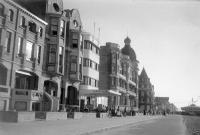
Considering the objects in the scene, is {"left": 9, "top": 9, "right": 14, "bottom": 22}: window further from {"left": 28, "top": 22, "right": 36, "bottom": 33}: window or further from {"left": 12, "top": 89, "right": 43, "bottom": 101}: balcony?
{"left": 12, "top": 89, "right": 43, "bottom": 101}: balcony

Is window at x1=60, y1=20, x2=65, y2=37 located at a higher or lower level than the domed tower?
lower

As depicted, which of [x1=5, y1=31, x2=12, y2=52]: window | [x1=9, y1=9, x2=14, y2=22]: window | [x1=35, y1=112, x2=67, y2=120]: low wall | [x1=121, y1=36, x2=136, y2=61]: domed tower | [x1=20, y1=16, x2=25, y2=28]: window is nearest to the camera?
[x1=35, y1=112, x2=67, y2=120]: low wall

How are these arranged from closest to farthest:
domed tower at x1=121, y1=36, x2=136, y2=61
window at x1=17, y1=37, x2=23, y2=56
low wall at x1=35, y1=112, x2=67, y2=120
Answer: low wall at x1=35, y1=112, x2=67, y2=120
window at x1=17, y1=37, x2=23, y2=56
domed tower at x1=121, y1=36, x2=136, y2=61

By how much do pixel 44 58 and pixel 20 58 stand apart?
5809 mm

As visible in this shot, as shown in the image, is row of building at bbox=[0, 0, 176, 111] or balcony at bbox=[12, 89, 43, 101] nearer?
row of building at bbox=[0, 0, 176, 111]

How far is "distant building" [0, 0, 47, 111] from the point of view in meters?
30.2

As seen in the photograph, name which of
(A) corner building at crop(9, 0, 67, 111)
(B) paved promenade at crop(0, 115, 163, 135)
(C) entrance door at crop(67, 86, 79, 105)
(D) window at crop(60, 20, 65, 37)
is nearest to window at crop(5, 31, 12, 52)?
(A) corner building at crop(9, 0, 67, 111)

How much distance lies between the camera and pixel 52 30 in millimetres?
39750

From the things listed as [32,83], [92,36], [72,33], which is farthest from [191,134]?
[92,36]

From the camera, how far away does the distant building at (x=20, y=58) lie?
30248 millimetres

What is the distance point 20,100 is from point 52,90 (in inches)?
337

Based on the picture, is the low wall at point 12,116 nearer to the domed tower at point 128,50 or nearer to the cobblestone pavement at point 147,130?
the cobblestone pavement at point 147,130

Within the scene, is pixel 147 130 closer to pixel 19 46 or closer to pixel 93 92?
pixel 19 46

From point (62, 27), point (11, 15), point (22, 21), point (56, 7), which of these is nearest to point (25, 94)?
point (22, 21)
